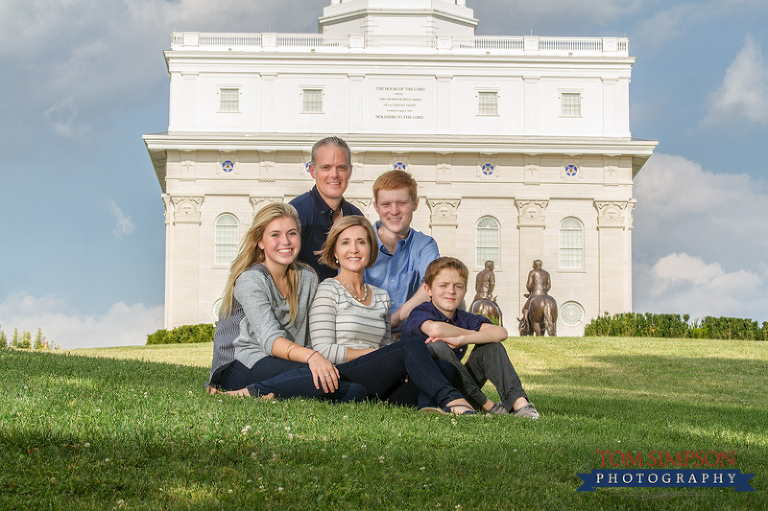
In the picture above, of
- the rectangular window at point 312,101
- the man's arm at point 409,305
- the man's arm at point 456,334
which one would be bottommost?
the man's arm at point 456,334

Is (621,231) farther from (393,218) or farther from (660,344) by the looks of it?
(393,218)

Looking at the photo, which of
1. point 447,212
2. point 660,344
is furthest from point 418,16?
point 660,344

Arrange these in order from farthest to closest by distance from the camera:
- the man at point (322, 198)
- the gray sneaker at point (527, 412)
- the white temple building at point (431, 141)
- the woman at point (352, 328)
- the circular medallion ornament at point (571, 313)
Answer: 1. the white temple building at point (431, 141)
2. the circular medallion ornament at point (571, 313)
3. the man at point (322, 198)
4. the gray sneaker at point (527, 412)
5. the woman at point (352, 328)

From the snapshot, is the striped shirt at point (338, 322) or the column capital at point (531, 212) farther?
the column capital at point (531, 212)

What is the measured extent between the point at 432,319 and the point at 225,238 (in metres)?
27.9

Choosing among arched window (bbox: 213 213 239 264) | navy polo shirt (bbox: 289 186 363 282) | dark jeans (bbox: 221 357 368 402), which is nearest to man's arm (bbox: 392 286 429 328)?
navy polo shirt (bbox: 289 186 363 282)

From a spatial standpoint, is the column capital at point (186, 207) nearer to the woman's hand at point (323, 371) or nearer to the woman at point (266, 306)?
the woman at point (266, 306)

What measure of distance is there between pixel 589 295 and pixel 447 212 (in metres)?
6.70

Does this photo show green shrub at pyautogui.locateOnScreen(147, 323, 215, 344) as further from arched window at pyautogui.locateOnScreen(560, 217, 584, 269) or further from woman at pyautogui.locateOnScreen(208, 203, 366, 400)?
woman at pyautogui.locateOnScreen(208, 203, 366, 400)

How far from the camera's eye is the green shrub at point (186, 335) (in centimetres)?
2647

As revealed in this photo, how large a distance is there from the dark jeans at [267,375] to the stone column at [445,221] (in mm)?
26961

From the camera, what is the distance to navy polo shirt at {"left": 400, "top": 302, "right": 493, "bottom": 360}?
5.98 metres

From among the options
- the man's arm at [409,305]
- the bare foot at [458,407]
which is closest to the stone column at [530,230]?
the man's arm at [409,305]

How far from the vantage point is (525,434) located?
5.04 metres
